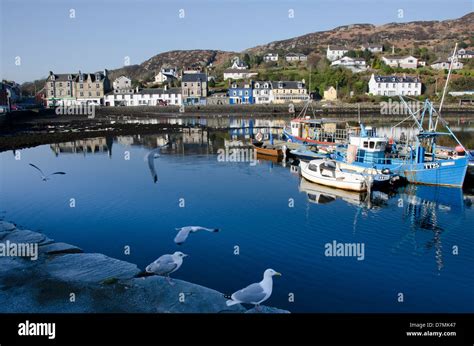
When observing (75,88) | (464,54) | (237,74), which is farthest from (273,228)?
(464,54)

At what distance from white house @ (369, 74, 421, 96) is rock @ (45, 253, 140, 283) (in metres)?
75.4

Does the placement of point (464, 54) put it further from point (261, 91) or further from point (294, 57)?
point (261, 91)

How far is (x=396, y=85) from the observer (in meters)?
80.4

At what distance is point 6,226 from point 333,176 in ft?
47.7

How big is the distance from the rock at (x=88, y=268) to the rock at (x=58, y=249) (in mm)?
445

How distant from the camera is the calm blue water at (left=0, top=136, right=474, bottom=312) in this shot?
11258mm

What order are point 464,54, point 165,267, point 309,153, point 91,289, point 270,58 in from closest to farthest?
point 91,289 < point 165,267 < point 309,153 < point 464,54 < point 270,58

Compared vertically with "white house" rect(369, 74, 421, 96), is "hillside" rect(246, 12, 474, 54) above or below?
above

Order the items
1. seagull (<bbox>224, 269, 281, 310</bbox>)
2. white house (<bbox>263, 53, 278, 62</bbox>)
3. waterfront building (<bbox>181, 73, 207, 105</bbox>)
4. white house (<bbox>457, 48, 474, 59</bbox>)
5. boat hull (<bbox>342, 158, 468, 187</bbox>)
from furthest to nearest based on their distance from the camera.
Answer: white house (<bbox>263, 53, 278, 62</bbox>) < white house (<bbox>457, 48, 474, 59</bbox>) < waterfront building (<bbox>181, 73, 207, 105</bbox>) < boat hull (<bbox>342, 158, 468, 187</bbox>) < seagull (<bbox>224, 269, 281, 310</bbox>)

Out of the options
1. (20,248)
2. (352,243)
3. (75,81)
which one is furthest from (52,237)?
(75,81)

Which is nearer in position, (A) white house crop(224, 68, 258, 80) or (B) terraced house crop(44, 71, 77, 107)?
(B) terraced house crop(44, 71, 77, 107)

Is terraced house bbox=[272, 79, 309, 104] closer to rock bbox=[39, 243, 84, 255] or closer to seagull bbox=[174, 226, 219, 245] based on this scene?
seagull bbox=[174, 226, 219, 245]

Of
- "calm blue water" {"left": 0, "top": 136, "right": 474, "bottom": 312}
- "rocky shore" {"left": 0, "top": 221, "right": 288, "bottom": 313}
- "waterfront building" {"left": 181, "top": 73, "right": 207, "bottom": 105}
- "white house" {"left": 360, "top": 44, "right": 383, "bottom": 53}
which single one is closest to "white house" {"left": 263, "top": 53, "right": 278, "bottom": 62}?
"white house" {"left": 360, "top": 44, "right": 383, "bottom": 53}
